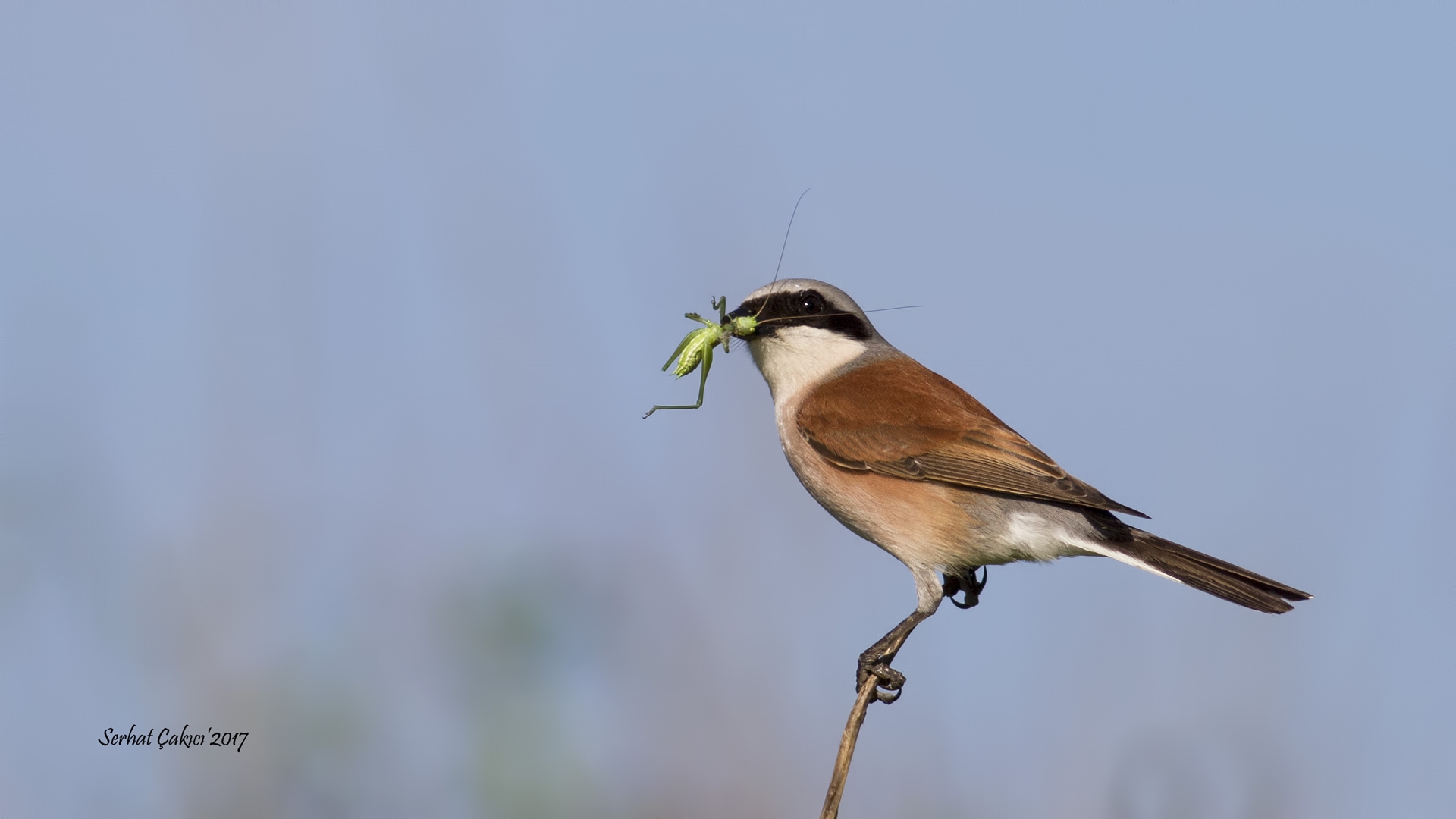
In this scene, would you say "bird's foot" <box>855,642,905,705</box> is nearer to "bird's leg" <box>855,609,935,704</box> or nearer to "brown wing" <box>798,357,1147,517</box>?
"bird's leg" <box>855,609,935,704</box>

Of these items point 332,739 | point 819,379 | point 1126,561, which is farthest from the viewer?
point 819,379

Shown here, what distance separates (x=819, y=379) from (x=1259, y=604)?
1575mm

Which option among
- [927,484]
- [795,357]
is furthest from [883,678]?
[795,357]

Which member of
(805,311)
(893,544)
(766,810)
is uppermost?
(805,311)

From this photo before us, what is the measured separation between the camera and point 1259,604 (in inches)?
118

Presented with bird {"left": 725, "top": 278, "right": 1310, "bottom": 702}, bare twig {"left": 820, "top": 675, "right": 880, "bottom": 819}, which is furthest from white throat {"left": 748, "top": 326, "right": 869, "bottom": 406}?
bare twig {"left": 820, "top": 675, "right": 880, "bottom": 819}

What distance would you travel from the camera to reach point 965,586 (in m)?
3.73

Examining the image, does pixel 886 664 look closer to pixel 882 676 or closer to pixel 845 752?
pixel 882 676

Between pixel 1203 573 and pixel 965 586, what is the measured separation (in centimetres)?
83

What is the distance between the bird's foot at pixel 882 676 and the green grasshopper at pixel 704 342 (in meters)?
0.86

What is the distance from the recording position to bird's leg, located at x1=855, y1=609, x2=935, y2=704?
3.20 meters

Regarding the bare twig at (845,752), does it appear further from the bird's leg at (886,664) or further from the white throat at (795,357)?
the white throat at (795,357)

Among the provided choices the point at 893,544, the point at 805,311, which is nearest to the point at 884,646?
the point at 893,544

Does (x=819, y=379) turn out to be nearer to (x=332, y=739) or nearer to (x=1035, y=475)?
(x=1035, y=475)
